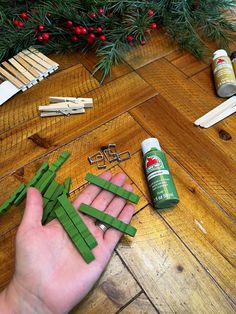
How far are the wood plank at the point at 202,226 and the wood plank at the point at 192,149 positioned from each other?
0.03m

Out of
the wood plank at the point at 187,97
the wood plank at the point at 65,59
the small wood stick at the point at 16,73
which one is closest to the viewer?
the wood plank at the point at 187,97

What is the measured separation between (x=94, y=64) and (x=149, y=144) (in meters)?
0.49

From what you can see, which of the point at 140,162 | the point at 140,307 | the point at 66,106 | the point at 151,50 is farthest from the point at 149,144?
the point at 151,50

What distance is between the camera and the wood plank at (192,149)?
0.83 meters

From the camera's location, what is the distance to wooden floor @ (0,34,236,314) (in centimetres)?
69

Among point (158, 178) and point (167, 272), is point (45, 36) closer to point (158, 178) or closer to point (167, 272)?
point (158, 178)

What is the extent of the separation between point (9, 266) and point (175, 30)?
1.08 metres

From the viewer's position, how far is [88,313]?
656 mm

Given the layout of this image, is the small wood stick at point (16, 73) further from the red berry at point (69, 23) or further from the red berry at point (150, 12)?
the red berry at point (150, 12)

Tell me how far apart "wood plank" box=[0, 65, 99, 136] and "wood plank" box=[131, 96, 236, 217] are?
0.79 feet

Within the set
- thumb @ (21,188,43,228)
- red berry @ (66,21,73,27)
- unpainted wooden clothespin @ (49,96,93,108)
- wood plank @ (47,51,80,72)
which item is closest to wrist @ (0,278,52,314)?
thumb @ (21,188,43,228)

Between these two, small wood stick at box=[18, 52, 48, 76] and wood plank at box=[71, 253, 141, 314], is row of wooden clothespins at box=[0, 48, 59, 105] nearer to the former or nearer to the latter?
small wood stick at box=[18, 52, 48, 76]

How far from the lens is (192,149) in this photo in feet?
2.98

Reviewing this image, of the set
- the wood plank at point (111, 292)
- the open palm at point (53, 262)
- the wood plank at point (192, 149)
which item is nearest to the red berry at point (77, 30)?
the wood plank at point (192, 149)
